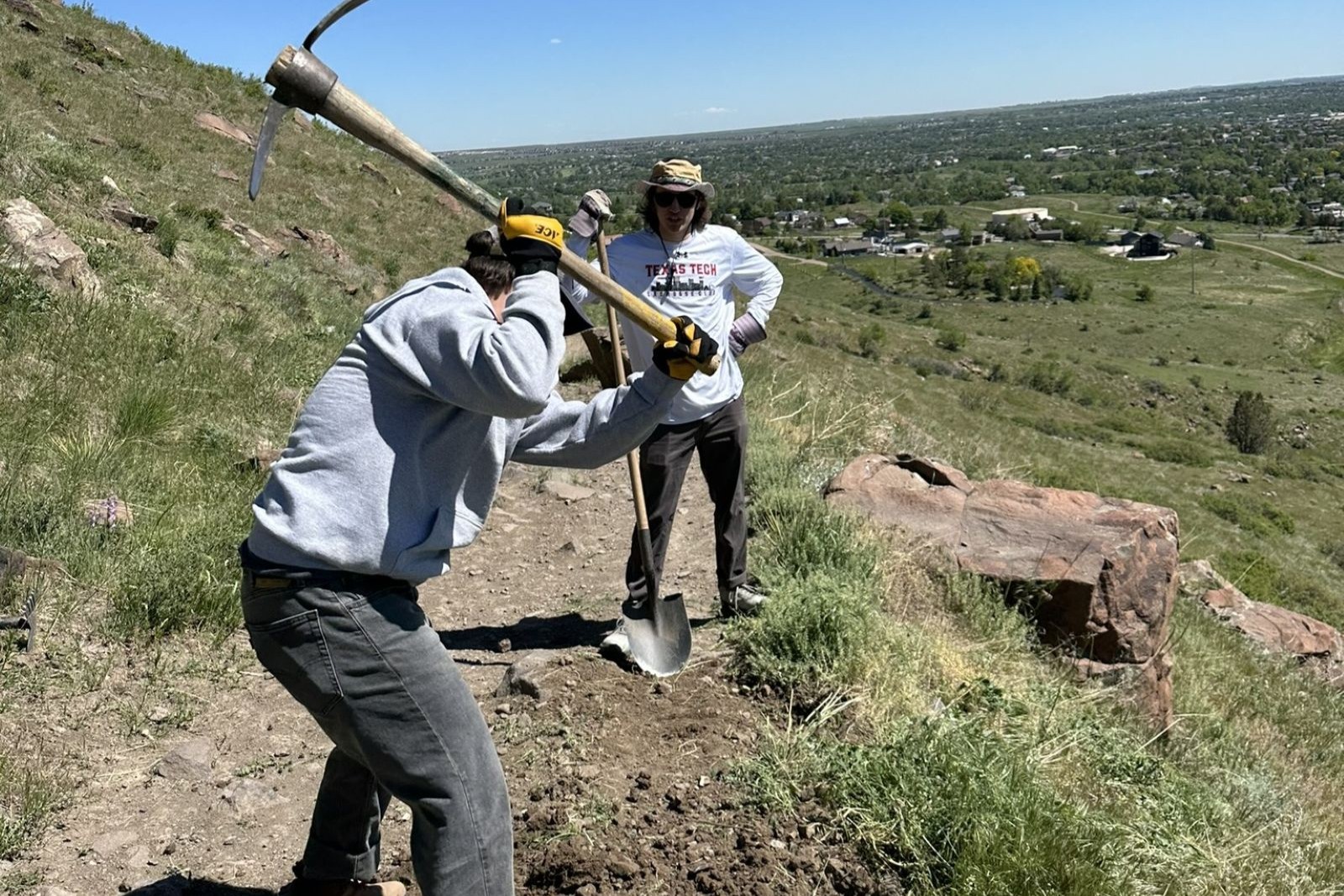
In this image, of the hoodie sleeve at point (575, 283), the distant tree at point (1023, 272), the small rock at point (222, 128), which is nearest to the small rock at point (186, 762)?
the hoodie sleeve at point (575, 283)

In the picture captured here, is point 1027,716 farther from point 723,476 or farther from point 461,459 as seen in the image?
point 461,459

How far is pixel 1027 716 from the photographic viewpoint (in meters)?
3.93

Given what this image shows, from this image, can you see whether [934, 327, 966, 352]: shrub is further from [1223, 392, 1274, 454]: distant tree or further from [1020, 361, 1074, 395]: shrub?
[1223, 392, 1274, 454]: distant tree

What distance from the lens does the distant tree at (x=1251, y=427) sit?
48344 millimetres

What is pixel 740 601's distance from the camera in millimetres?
4715

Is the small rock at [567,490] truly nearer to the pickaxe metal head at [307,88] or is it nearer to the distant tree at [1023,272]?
the pickaxe metal head at [307,88]

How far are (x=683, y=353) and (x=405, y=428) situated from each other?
0.82 m

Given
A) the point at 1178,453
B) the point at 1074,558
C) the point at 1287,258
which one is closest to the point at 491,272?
the point at 1074,558

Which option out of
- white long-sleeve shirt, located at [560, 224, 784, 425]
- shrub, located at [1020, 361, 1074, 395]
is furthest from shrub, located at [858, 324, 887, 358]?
white long-sleeve shirt, located at [560, 224, 784, 425]

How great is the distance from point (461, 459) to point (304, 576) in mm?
400

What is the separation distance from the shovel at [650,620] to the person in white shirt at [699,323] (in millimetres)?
106

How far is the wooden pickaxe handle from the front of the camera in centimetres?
282

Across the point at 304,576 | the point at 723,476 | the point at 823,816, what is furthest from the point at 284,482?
the point at 723,476

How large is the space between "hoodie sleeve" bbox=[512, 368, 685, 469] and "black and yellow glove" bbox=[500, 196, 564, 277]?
380 millimetres
